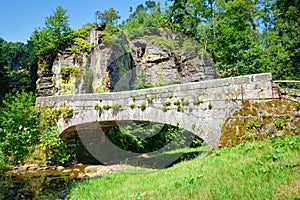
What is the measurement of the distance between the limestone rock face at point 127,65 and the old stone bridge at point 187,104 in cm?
793

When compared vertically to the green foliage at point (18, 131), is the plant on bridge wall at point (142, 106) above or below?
above

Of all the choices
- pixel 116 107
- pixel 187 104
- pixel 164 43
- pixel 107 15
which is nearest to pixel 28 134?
pixel 116 107

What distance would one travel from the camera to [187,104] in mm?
7129

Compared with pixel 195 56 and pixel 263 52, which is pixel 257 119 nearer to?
pixel 263 52

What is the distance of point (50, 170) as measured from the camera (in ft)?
30.9

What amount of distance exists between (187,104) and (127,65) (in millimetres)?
12820

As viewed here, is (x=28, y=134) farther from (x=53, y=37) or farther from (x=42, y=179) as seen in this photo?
(x=53, y=37)

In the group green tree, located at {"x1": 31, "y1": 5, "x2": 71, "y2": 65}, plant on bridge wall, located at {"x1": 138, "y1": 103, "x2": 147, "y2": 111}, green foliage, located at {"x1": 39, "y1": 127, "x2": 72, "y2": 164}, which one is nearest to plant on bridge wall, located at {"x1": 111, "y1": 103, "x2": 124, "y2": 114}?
plant on bridge wall, located at {"x1": 138, "y1": 103, "x2": 147, "y2": 111}

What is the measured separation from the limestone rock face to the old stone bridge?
7931mm

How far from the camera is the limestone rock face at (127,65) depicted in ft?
56.6

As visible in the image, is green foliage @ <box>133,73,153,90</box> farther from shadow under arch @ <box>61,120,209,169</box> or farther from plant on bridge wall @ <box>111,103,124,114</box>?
plant on bridge wall @ <box>111,103,124,114</box>

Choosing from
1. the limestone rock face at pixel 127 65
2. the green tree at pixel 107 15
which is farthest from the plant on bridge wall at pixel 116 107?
the green tree at pixel 107 15

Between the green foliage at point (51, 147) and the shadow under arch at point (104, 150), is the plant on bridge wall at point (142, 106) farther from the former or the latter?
the green foliage at point (51, 147)

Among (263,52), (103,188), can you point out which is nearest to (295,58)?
(263,52)
